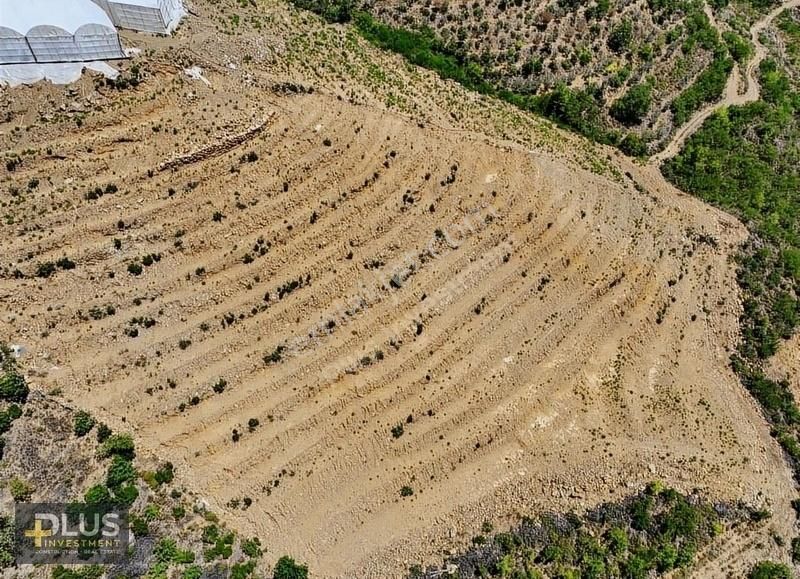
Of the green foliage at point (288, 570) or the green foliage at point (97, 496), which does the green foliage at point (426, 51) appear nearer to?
the green foliage at point (288, 570)

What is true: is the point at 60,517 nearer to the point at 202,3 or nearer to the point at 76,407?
the point at 76,407

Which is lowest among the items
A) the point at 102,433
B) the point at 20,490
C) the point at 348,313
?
the point at 20,490

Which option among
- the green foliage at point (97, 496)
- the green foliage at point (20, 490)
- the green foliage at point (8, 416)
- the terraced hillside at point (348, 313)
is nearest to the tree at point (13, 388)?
the green foliage at point (8, 416)

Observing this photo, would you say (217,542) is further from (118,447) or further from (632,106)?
(632,106)

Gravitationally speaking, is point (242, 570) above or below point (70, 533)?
below

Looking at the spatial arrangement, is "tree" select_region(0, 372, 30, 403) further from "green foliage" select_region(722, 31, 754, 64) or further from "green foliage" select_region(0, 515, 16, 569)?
"green foliage" select_region(722, 31, 754, 64)

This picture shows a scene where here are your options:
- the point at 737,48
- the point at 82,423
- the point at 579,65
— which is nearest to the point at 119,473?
the point at 82,423

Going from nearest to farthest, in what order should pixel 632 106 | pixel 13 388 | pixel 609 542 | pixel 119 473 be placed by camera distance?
pixel 119 473 < pixel 13 388 < pixel 609 542 < pixel 632 106

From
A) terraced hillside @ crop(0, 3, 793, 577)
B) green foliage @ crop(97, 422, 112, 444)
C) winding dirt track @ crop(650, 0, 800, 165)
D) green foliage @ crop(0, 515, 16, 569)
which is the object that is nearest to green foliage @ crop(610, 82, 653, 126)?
winding dirt track @ crop(650, 0, 800, 165)
